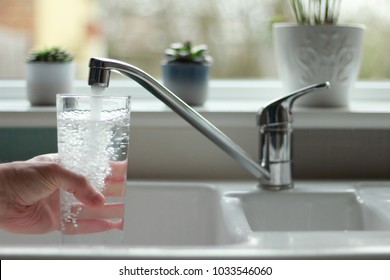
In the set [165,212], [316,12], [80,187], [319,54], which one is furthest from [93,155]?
[316,12]

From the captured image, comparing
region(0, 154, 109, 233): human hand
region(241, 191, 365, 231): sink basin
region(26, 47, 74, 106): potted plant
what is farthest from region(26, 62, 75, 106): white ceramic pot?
region(241, 191, 365, 231): sink basin

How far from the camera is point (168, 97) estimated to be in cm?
113

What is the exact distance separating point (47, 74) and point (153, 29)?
360 mm

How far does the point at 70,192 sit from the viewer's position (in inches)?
38.1

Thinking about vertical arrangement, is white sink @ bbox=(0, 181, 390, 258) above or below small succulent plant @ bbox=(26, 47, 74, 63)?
below

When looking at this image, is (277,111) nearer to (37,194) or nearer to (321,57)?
(321,57)

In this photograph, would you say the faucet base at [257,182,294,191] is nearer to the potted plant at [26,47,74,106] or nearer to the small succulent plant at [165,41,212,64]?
the small succulent plant at [165,41,212,64]

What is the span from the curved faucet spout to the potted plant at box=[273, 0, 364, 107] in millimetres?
274

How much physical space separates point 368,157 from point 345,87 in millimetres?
153

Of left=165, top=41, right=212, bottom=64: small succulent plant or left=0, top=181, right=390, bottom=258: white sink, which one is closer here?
left=0, top=181, right=390, bottom=258: white sink

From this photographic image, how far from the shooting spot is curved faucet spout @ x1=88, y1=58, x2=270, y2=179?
103cm

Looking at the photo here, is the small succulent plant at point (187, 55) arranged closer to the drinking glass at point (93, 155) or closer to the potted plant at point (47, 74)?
the potted plant at point (47, 74)
